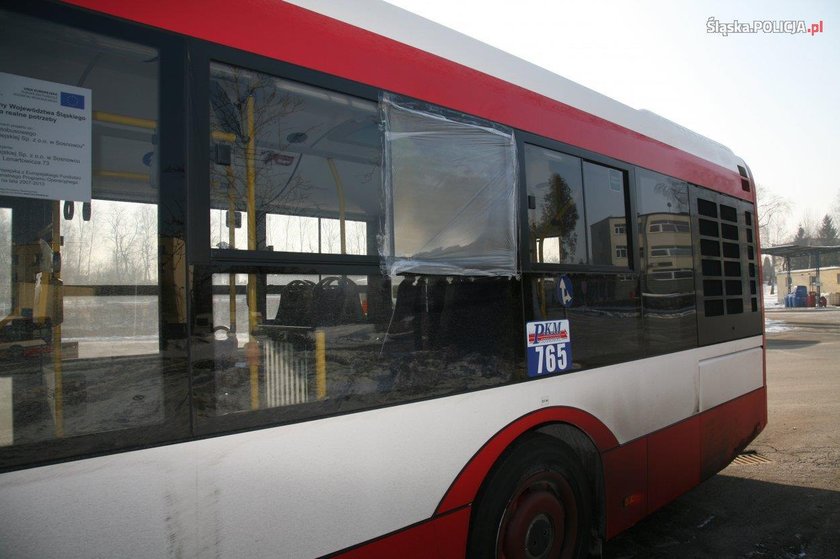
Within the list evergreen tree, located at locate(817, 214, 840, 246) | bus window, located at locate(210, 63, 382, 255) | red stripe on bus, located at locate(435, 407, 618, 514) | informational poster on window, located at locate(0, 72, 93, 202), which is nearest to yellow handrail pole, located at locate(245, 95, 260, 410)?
bus window, located at locate(210, 63, 382, 255)

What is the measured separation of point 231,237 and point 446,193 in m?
1.07

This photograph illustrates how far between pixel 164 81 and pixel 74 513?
1.32 metres

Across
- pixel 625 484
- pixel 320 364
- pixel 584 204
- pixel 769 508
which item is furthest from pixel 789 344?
pixel 320 364

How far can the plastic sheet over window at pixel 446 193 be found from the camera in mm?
2273

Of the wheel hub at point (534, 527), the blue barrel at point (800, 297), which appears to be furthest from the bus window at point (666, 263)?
the blue barrel at point (800, 297)

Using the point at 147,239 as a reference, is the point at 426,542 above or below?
below

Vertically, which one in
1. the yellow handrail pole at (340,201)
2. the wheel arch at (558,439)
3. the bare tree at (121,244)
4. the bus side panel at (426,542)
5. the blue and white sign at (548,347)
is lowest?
the bus side panel at (426,542)

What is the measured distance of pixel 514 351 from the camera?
8.93 feet

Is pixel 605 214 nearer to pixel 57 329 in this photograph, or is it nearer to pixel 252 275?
pixel 252 275

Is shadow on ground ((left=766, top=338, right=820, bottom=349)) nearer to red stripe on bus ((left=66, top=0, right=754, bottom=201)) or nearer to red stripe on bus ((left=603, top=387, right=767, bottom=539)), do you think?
red stripe on bus ((left=603, top=387, right=767, bottom=539))

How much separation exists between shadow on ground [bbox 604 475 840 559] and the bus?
2.13ft

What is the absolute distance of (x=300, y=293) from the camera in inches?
76.4

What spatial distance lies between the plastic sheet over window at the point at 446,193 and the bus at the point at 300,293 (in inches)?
0.6

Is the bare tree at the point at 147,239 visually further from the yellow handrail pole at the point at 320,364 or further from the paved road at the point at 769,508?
the paved road at the point at 769,508
